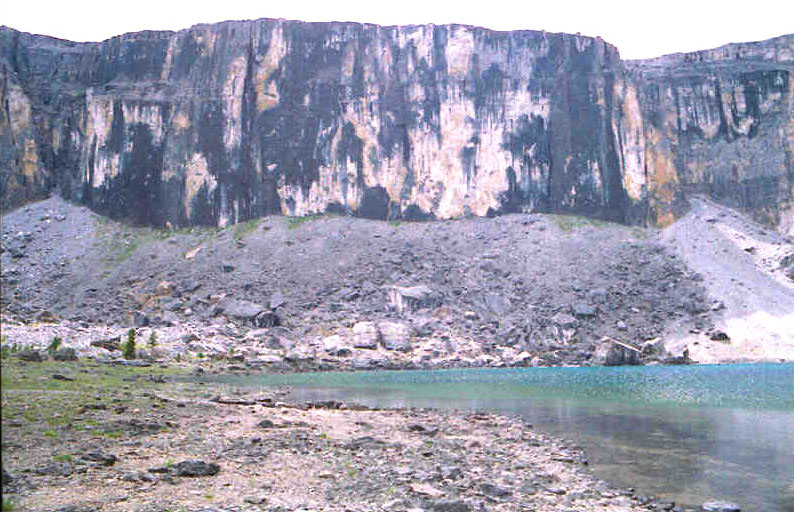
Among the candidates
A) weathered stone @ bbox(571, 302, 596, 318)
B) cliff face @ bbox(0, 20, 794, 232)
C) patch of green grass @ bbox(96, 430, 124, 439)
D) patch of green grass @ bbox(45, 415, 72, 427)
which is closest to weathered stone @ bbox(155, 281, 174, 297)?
cliff face @ bbox(0, 20, 794, 232)

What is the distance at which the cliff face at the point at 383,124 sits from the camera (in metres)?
94.7

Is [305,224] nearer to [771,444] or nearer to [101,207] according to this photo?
[101,207]

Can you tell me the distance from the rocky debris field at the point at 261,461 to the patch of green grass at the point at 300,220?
65.3m

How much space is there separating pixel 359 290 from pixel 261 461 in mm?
60627

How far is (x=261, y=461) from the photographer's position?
15828mm

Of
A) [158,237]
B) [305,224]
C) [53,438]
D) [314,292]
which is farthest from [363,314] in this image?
[53,438]

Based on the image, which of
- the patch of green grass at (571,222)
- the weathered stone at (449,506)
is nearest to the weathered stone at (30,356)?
the weathered stone at (449,506)

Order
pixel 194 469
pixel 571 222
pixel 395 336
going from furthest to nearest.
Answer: pixel 571 222 < pixel 395 336 < pixel 194 469

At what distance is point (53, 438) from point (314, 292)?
60.7 meters

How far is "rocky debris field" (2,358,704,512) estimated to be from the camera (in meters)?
11.9

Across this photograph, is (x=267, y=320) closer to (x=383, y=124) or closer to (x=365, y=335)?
(x=365, y=335)

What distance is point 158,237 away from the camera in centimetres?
8900

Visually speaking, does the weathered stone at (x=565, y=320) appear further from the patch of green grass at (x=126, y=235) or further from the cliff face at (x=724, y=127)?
the patch of green grass at (x=126, y=235)

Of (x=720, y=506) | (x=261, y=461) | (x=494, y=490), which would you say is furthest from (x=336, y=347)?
(x=720, y=506)
